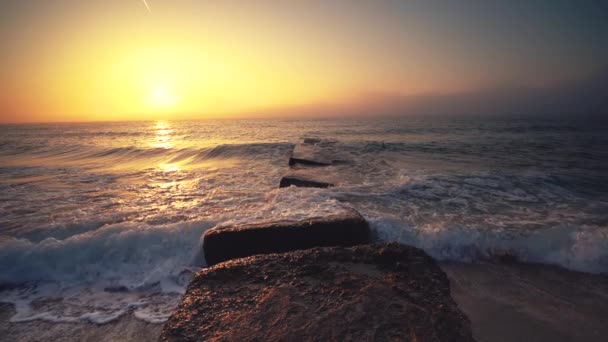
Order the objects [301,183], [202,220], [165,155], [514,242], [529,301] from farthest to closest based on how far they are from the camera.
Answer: [165,155], [301,183], [202,220], [514,242], [529,301]

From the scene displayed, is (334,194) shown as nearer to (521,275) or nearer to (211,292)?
(521,275)

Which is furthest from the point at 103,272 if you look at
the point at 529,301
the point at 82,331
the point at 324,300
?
the point at 529,301

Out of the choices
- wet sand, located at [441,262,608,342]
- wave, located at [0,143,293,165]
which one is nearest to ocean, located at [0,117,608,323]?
wet sand, located at [441,262,608,342]

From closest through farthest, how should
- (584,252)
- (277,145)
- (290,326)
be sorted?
(290,326) < (584,252) < (277,145)

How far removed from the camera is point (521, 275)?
2.54 m

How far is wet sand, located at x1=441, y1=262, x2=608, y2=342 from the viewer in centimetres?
179

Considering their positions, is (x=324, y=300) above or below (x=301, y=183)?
above

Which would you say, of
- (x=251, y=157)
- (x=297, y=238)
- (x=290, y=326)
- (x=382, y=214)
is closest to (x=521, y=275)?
(x=382, y=214)

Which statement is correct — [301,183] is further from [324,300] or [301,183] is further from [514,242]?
[324,300]

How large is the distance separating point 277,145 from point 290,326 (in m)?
13.3

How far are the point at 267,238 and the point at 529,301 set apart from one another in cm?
221

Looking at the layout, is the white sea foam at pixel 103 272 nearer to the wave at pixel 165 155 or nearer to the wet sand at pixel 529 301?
the wet sand at pixel 529 301

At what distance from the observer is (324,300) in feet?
4.45

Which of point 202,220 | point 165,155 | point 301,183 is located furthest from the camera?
point 165,155
